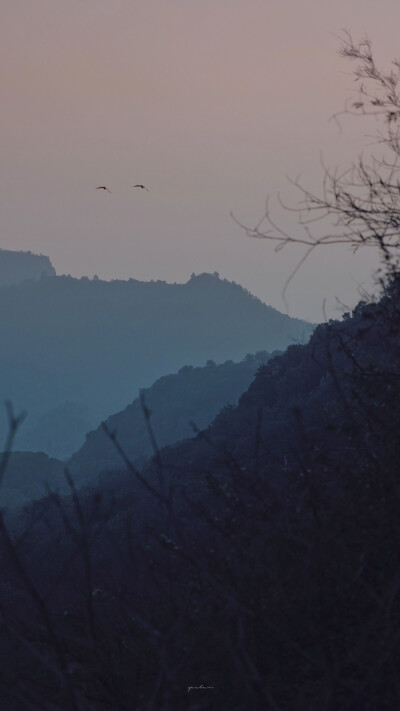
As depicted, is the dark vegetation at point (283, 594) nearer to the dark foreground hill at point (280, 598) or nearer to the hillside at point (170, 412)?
the dark foreground hill at point (280, 598)

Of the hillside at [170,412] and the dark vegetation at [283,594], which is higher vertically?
the hillside at [170,412]

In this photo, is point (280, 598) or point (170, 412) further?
point (170, 412)

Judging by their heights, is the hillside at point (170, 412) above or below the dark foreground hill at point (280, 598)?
above

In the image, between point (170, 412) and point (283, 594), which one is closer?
point (283, 594)

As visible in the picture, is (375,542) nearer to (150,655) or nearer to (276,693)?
(276,693)

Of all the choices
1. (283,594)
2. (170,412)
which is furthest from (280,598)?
(170,412)

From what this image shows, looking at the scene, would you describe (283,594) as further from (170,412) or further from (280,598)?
(170,412)

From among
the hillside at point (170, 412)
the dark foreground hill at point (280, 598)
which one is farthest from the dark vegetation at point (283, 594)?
the hillside at point (170, 412)

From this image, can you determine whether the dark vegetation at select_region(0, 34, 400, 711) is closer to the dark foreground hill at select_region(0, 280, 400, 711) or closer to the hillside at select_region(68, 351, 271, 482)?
the dark foreground hill at select_region(0, 280, 400, 711)

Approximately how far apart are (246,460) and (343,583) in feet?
39.9

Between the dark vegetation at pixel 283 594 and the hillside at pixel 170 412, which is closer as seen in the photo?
the dark vegetation at pixel 283 594

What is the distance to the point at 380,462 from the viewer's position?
466 cm

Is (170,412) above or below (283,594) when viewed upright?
above

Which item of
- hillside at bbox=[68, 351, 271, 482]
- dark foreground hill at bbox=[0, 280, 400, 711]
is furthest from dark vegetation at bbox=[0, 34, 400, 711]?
hillside at bbox=[68, 351, 271, 482]
